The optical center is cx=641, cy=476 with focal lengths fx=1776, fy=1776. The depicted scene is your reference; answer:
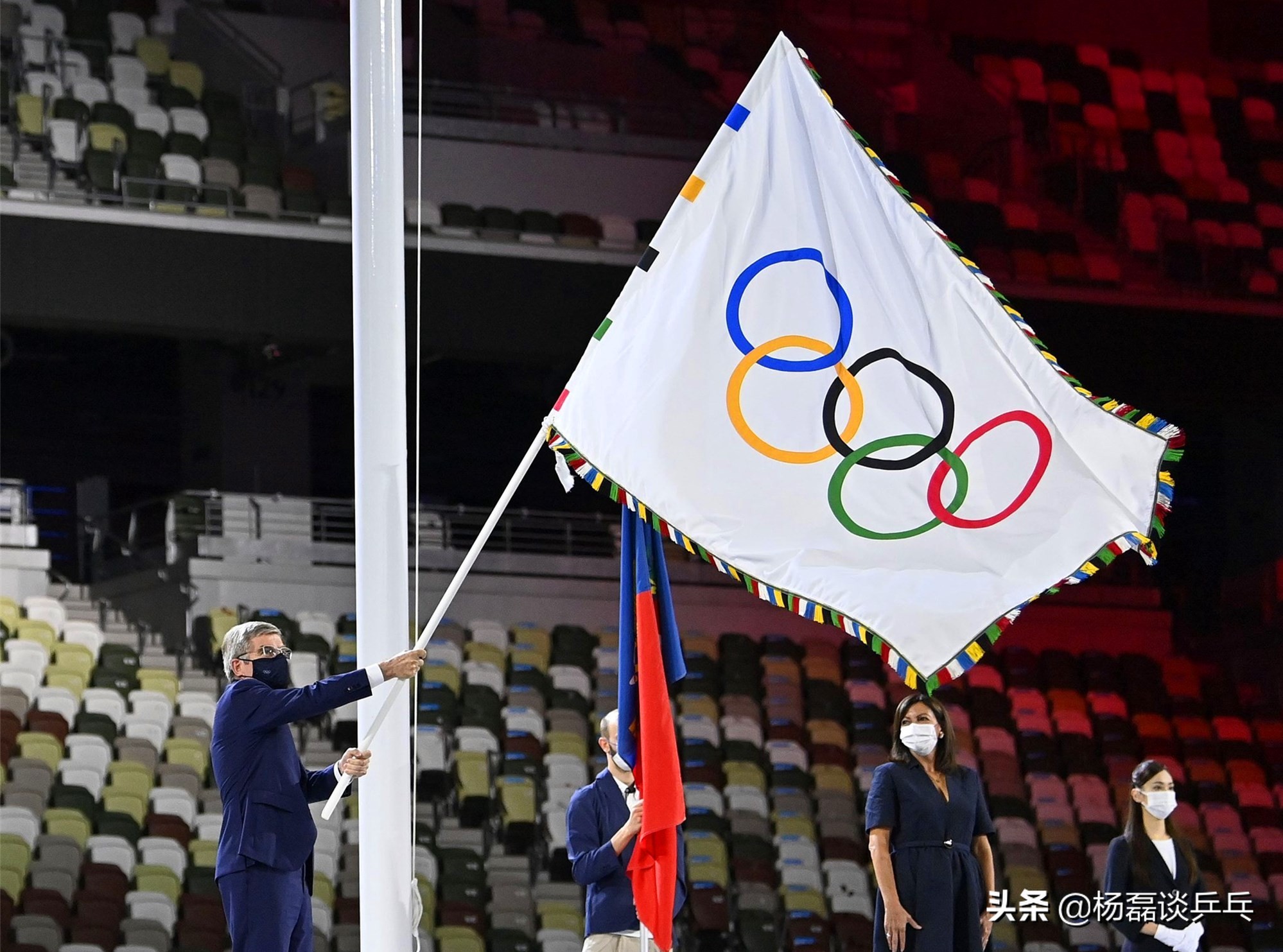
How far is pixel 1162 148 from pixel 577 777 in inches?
348

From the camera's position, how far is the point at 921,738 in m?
4.62

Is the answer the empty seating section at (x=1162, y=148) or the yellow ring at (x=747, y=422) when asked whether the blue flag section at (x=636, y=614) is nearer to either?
the yellow ring at (x=747, y=422)

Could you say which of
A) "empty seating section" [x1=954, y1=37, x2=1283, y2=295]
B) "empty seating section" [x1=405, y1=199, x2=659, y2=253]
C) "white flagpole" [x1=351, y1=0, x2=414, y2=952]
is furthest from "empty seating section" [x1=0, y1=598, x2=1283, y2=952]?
"white flagpole" [x1=351, y1=0, x2=414, y2=952]

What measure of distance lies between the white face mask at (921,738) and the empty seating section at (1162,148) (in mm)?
10331

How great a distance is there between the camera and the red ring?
4.27 meters

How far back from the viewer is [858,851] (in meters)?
10.4

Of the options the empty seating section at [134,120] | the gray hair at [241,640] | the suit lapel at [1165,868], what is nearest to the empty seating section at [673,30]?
the empty seating section at [134,120]

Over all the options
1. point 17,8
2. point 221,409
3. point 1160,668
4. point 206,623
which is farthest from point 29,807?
point 1160,668

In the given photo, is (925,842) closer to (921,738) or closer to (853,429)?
(921,738)

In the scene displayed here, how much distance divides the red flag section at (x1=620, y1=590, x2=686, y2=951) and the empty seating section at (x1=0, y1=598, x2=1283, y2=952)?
15.7ft

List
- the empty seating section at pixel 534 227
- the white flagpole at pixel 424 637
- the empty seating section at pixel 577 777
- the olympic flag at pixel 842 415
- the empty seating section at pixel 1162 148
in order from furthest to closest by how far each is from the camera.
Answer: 1. the empty seating section at pixel 1162 148
2. the empty seating section at pixel 534 227
3. the empty seating section at pixel 577 777
4. the olympic flag at pixel 842 415
5. the white flagpole at pixel 424 637

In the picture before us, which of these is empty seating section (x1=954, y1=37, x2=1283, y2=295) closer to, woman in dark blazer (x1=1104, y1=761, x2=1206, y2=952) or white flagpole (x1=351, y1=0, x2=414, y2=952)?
woman in dark blazer (x1=1104, y1=761, x2=1206, y2=952)

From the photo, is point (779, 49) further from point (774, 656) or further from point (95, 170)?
point (95, 170)

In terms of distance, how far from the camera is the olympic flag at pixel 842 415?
421 centimetres
